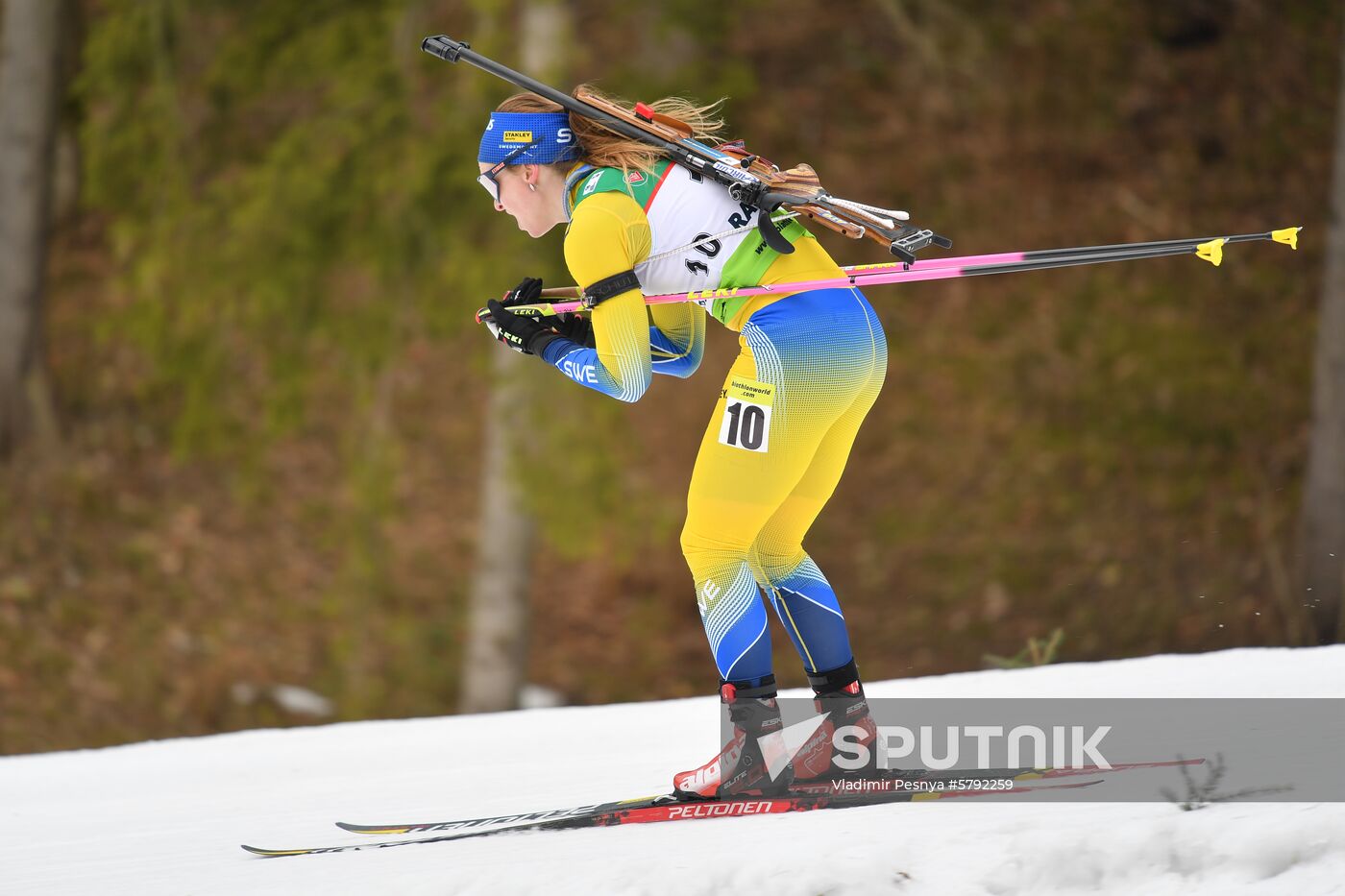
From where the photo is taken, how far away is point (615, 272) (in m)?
3.86

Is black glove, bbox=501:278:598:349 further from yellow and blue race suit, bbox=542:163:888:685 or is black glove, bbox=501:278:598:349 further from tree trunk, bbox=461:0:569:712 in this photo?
tree trunk, bbox=461:0:569:712

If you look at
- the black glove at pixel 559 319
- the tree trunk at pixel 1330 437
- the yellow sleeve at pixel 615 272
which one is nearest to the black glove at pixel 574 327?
the black glove at pixel 559 319

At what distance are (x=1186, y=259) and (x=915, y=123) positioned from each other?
293 cm

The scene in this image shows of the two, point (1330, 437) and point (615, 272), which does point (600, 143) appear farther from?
point (1330, 437)

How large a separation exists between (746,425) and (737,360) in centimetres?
22

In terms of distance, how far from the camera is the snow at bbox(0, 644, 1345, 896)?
3.37 metres

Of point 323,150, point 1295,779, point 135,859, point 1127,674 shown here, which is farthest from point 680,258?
point 323,150

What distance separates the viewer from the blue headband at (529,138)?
4.01 m

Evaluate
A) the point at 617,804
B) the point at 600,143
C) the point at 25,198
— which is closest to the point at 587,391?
the point at 617,804

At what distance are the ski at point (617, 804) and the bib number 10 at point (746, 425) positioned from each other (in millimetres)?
1133

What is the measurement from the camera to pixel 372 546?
32.1ft

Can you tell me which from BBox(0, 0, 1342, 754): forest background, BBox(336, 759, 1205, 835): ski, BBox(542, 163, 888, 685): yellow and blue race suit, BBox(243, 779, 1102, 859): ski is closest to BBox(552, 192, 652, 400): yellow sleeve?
BBox(542, 163, 888, 685): yellow and blue race suit

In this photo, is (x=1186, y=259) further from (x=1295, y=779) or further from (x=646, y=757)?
(x=1295, y=779)

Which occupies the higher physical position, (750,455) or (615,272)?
(615,272)
